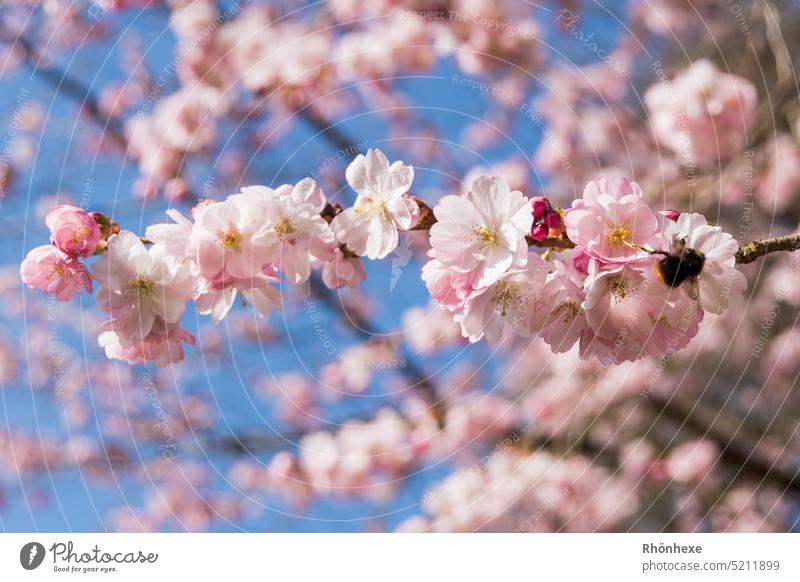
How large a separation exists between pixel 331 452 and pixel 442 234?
6.88 ft

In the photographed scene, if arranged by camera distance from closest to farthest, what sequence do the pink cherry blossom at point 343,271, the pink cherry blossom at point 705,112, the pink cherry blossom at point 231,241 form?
the pink cherry blossom at point 231,241
the pink cherry blossom at point 343,271
the pink cherry blossom at point 705,112

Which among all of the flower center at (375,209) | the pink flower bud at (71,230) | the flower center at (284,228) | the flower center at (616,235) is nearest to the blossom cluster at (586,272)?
the flower center at (616,235)

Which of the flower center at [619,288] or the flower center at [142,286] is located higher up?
the flower center at [142,286]

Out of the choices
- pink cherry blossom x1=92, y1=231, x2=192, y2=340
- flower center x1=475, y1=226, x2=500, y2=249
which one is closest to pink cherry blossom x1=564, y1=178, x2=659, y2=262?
flower center x1=475, y1=226, x2=500, y2=249

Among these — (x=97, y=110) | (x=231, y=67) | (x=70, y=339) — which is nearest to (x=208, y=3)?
(x=231, y=67)

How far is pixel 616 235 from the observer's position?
968mm

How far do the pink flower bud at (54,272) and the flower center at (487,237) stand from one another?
0.63 meters

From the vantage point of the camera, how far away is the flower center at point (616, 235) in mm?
966

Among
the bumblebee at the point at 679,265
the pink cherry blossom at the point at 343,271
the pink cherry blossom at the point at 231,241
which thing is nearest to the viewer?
the bumblebee at the point at 679,265

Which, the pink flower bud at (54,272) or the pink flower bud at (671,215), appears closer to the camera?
the pink flower bud at (671,215)

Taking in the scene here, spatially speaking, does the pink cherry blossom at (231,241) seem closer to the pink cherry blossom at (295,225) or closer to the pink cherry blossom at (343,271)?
the pink cherry blossom at (295,225)

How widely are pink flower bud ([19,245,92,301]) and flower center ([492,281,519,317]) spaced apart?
653 mm

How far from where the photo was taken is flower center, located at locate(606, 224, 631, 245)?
3.17 ft

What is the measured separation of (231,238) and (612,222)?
1.85ft
